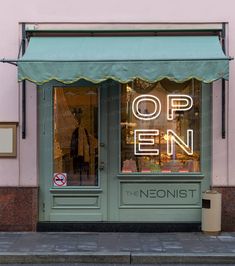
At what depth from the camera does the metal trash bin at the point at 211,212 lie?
9219 millimetres

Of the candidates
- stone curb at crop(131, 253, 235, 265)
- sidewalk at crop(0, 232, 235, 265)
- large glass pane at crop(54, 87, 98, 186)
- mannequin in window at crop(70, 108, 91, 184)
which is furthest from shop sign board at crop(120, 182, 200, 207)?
stone curb at crop(131, 253, 235, 265)

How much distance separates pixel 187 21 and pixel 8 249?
484cm

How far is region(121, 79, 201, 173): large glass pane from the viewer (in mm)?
9734

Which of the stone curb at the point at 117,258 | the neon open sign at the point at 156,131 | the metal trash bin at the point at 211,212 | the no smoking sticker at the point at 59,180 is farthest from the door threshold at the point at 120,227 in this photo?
the stone curb at the point at 117,258

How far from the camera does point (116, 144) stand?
31.8ft

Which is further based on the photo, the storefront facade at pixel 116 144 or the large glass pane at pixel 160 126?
the large glass pane at pixel 160 126

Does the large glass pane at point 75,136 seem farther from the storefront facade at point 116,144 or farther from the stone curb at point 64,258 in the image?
the stone curb at point 64,258

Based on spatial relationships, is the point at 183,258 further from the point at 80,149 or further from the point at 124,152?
the point at 80,149

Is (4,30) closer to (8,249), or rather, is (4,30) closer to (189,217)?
(8,249)

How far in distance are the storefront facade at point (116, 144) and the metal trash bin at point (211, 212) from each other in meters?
0.31

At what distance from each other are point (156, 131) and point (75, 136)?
1449 millimetres

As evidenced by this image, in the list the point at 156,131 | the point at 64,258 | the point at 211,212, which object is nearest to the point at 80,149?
the point at 156,131

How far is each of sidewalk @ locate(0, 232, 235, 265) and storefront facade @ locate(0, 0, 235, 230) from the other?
1.34 feet

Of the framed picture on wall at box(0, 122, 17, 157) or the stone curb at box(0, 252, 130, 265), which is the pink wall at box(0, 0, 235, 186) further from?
the stone curb at box(0, 252, 130, 265)
